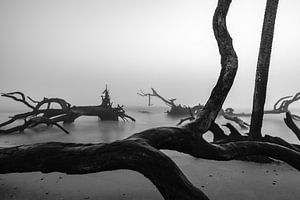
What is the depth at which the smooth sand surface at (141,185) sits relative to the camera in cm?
280

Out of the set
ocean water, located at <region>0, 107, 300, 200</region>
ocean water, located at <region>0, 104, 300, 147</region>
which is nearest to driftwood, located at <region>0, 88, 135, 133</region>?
ocean water, located at <region>0, 104, 300, 147</region>

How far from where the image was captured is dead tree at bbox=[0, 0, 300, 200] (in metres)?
2.04

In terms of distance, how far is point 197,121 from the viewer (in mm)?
3123

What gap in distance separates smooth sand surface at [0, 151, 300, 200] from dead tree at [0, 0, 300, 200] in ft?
1.57

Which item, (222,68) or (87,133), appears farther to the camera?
(87,133)

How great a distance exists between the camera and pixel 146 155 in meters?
2.12

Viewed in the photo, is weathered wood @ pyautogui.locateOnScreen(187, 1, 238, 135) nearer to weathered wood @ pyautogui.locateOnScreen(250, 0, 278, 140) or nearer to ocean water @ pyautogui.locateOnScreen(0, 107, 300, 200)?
ocean water @ pyautogui.locateOnScreen(0, 107, 300, 200)

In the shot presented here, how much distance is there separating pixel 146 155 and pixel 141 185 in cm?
122

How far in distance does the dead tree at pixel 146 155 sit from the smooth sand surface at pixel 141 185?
0.48 m

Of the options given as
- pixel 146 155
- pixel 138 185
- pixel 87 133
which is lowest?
pixel 87 133

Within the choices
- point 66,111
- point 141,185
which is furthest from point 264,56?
point 66,111

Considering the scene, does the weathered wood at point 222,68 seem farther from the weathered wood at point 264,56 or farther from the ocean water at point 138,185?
the weathered wood at point 264,56

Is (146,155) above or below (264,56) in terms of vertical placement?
below

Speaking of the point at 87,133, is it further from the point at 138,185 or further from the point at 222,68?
the point at 222,68
